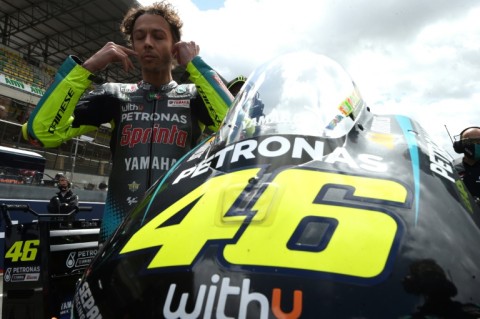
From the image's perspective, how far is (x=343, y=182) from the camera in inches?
42.4

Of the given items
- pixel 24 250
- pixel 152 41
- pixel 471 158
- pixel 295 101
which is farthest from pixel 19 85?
pixel 295 101

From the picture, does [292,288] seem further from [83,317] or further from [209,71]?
[209,71]

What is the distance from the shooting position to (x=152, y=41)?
6.98 ft

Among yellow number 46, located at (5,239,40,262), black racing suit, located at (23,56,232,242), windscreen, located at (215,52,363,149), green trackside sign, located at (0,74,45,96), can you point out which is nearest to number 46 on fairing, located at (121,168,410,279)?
windscreen, located at (215,52,363,149)

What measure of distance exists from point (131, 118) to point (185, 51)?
0.45 metres

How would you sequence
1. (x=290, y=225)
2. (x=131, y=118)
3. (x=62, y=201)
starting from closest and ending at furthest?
(x=290, y=225) → (x=131, y=118) → (x=62, y=201)

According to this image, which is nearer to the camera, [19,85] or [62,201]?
[62,201]

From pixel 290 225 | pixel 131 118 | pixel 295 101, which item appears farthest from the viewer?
pixel 131 118

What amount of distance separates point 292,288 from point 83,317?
542 mm

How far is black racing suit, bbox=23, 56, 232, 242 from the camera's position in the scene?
1.98 meters

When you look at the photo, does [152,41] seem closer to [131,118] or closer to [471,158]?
[131,118]

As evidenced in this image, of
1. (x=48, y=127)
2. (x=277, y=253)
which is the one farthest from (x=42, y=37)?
(x=277, y=253)

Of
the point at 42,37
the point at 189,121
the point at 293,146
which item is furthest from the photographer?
the point at 42,37

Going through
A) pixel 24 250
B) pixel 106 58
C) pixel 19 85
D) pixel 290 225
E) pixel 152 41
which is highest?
pixel 19 85
